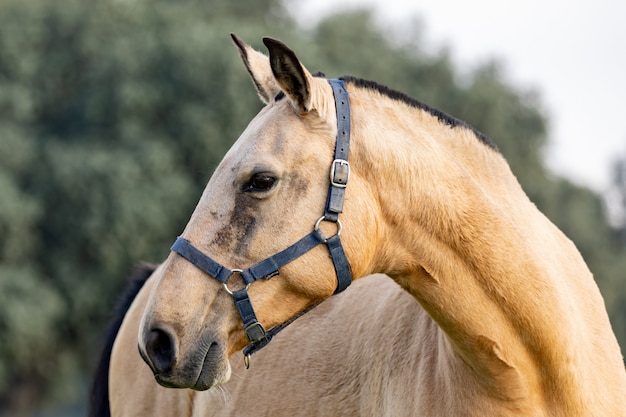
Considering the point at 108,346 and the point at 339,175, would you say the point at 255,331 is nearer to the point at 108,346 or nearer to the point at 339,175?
the point at 339,175

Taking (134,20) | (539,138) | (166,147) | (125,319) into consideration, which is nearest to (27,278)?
(166,147)

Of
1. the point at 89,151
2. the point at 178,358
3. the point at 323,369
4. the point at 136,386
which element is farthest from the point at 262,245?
the point at 89,151

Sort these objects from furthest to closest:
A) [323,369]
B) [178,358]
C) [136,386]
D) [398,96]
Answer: [136,386], [323,369], [398,96], [178,358]

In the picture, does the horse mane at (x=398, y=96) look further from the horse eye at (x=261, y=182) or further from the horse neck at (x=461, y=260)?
the horse eye at (x=261, y=182)

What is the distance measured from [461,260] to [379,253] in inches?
14.3

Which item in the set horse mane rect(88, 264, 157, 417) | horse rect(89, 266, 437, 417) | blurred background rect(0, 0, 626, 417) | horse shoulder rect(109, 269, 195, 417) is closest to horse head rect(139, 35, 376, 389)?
horse rect(89, 266, 437, 417)

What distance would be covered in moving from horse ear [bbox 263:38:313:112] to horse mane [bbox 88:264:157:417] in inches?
130

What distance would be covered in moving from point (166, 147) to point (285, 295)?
2181cm

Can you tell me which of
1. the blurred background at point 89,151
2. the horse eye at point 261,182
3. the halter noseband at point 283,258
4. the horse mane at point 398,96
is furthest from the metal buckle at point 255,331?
the blurred background at point 89,151

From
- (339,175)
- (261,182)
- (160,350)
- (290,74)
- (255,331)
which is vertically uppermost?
(290,74)

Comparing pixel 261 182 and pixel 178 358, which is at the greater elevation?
pixel 261 182

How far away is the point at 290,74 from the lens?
352cm

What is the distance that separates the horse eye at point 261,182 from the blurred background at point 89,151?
62.5ft

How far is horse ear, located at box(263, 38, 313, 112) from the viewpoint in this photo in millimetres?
3388
